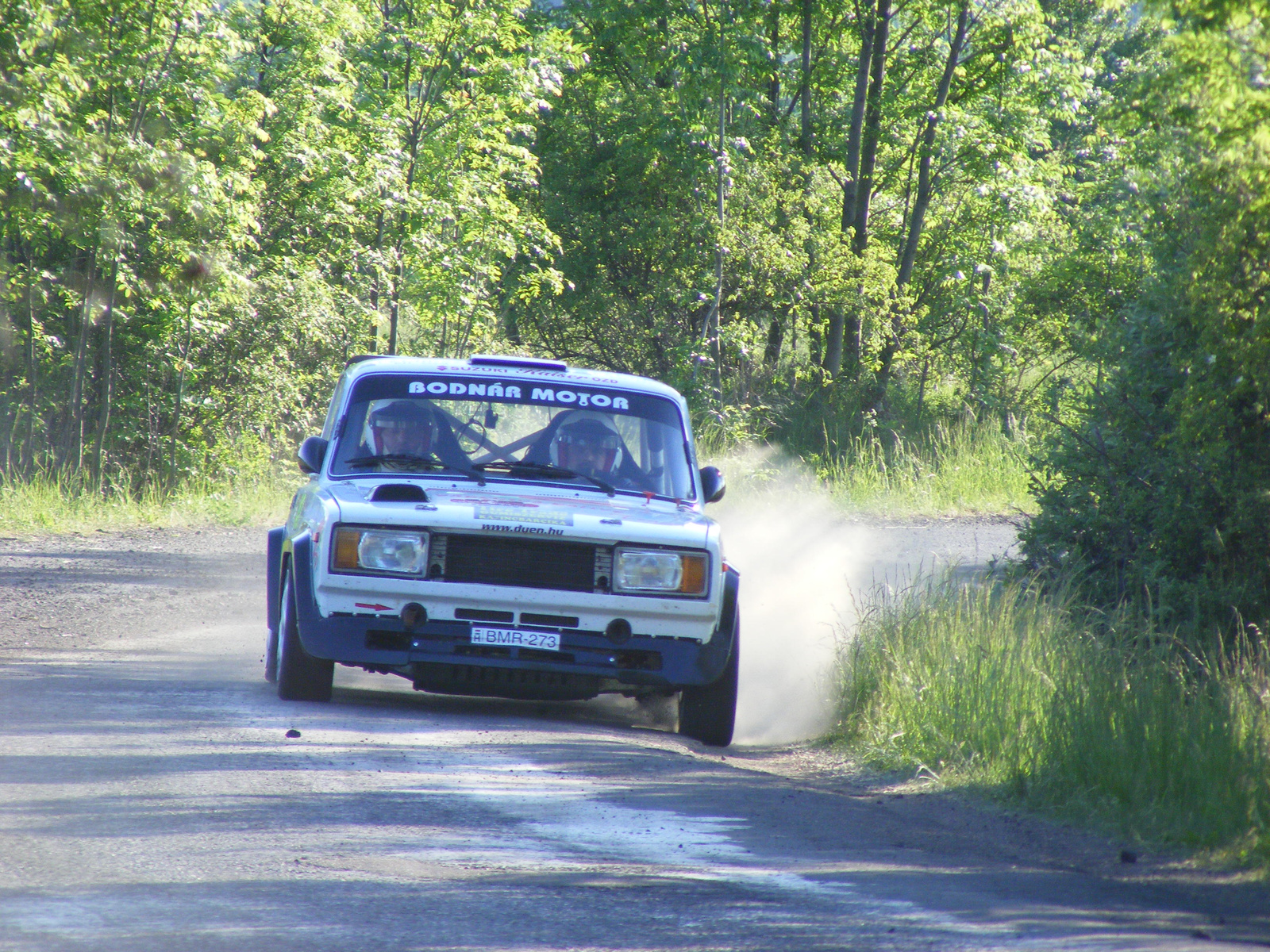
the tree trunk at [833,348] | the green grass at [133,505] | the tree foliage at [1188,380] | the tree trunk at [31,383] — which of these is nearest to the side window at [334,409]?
the tree foliage at [1188,380]

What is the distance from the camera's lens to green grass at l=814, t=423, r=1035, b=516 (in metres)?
21.4

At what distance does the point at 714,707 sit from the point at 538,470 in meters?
1.64

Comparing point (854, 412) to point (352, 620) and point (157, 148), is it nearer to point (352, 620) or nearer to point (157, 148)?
point (157, 148)

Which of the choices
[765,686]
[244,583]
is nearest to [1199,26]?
[765,686]

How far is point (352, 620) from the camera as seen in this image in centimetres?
705

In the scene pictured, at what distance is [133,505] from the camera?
1816cm

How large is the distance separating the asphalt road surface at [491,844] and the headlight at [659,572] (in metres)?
0.79

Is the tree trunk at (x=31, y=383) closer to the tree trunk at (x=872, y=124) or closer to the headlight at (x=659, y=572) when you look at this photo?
the headlight at (x=659, y=572)

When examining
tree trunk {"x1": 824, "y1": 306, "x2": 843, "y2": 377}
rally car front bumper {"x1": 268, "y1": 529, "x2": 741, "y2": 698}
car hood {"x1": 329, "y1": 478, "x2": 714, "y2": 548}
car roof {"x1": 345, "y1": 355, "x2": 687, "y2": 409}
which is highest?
tree trunk {"x1": 824, "y1": 306, "x2": 843, "y2": 377}

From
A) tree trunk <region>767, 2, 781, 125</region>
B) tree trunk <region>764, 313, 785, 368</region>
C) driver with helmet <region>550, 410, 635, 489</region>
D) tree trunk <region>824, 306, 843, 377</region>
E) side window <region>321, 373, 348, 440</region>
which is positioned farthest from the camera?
tree trunk <region>764, 313, 785, 368</region>

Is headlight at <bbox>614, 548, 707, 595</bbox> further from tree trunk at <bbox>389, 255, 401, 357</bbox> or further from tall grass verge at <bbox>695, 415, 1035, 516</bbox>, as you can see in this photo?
tree trunk at <bbox>389, 255, 401, 357</bbox>

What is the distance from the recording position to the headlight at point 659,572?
7145 millimetres

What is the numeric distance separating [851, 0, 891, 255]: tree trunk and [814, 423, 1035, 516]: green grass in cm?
559

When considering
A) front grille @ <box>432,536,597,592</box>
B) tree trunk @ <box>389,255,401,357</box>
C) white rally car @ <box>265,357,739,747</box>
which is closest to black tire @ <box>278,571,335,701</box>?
white rally car @ <box>265,357,739,747</box>
